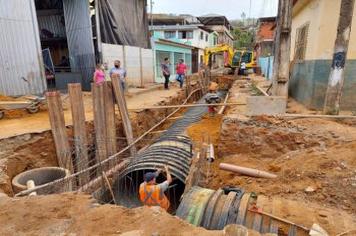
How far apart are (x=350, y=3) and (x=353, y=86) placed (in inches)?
82.2

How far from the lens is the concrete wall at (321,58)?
22.4 feet

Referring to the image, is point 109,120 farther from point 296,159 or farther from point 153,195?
point 296,159

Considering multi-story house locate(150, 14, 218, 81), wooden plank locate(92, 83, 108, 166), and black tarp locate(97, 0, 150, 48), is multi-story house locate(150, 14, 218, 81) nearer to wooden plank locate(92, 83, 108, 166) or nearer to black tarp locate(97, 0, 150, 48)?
black tarp locate(97, 0, 150, 48)

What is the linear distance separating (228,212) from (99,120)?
14.2 feet

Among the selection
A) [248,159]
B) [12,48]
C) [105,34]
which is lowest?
[248,159]

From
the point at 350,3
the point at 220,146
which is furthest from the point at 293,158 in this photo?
the point at 350,3

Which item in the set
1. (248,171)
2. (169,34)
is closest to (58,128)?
(248,171)

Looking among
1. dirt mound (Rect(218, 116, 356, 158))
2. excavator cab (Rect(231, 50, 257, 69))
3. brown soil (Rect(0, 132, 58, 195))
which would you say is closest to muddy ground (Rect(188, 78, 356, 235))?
dirt mound (Rect(218, 116, 356, 158))

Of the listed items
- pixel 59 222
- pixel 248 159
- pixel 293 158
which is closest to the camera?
pixel 59 222

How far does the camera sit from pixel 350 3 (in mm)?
5801

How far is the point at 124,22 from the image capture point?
14250 mm

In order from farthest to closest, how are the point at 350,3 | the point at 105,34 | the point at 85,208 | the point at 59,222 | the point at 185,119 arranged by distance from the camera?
the point at 105,34 → the point at 185,119 → the point at 350,3 → the point at 85,208 → the point at 59,222

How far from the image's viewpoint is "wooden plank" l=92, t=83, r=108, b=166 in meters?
6.63

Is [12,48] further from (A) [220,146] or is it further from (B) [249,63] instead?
(B) [249,63]
